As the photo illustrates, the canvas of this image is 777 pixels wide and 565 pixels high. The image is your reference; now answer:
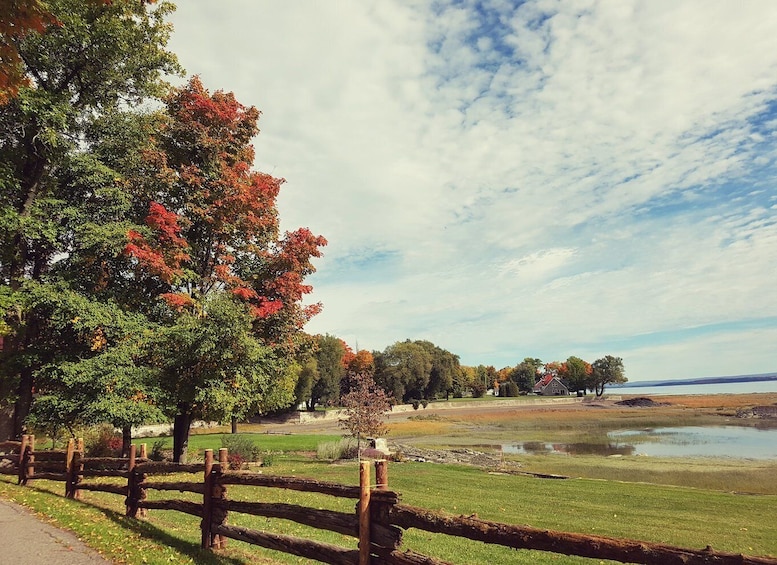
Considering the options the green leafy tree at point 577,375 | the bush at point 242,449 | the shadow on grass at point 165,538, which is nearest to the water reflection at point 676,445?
the bush at point 242,449

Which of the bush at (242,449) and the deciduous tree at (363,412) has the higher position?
the deciduous tree at (363,412)

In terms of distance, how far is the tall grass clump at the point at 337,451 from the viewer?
97.4 feet

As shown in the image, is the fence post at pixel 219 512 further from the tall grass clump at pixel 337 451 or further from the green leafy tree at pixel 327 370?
the green leafy tree at pixel 327 370

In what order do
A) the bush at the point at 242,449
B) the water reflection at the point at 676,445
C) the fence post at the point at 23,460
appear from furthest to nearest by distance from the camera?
the water reflection at the point at 676,445 < the bush at the point at 242,449 < the fence post at the point at 23,460

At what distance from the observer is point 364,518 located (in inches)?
248

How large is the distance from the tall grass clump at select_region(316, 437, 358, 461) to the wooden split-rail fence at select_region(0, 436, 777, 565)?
18.8 metres

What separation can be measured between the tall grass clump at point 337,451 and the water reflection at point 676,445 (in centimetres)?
1536

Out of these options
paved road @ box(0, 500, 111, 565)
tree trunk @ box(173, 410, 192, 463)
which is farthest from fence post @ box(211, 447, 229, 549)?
tree trunk @ box(173, 410, 192, 463)

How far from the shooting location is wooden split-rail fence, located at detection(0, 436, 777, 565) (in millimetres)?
4402

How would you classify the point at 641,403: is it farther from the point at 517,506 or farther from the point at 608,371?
the point at 517,506

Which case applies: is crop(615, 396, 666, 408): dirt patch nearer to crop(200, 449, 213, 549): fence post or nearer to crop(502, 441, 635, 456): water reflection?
crop(502, 441, 635, 456): water reflection

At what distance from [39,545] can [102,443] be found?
17.5 metres

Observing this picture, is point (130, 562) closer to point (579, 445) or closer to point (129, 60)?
point (129, 60)

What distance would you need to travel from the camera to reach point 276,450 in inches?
1314
